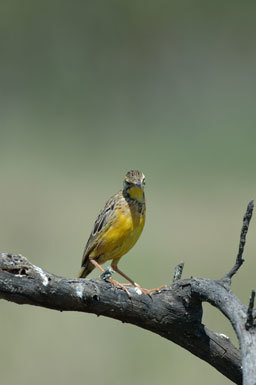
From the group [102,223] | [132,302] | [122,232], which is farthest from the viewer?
[102,223]

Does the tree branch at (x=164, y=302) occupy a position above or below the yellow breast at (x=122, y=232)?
below

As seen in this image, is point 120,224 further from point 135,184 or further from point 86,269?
point 86,269

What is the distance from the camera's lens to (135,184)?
698cm

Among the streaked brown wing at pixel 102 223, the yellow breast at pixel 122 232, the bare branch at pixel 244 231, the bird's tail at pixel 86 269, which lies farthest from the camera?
the bird's tail at pixel 86 269

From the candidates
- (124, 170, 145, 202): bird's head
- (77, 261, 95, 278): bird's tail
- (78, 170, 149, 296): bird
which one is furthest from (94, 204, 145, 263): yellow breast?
(77, 261, 95, 278): bird's tail

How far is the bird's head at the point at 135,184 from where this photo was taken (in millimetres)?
6957

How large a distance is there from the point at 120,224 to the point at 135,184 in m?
0.31

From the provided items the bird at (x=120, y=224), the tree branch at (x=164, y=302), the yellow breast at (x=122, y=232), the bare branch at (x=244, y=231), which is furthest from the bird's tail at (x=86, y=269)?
the bare branch at (x=244, y=231)

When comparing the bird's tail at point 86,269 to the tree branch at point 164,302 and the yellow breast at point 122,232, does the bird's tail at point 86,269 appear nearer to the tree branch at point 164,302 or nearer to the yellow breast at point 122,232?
the yellow breast at point 122,232

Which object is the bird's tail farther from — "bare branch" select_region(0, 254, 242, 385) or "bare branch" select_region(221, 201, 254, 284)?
"bare branch" select_region(221, 201, 254, 284)

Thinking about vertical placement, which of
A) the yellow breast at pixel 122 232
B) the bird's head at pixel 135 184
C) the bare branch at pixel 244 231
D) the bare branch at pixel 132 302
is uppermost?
the bird's head at pixel 135 184

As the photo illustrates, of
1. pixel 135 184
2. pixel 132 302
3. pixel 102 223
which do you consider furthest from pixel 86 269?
pixel 132 302

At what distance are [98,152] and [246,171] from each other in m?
2.89

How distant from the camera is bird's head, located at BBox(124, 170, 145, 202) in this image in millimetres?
6957
